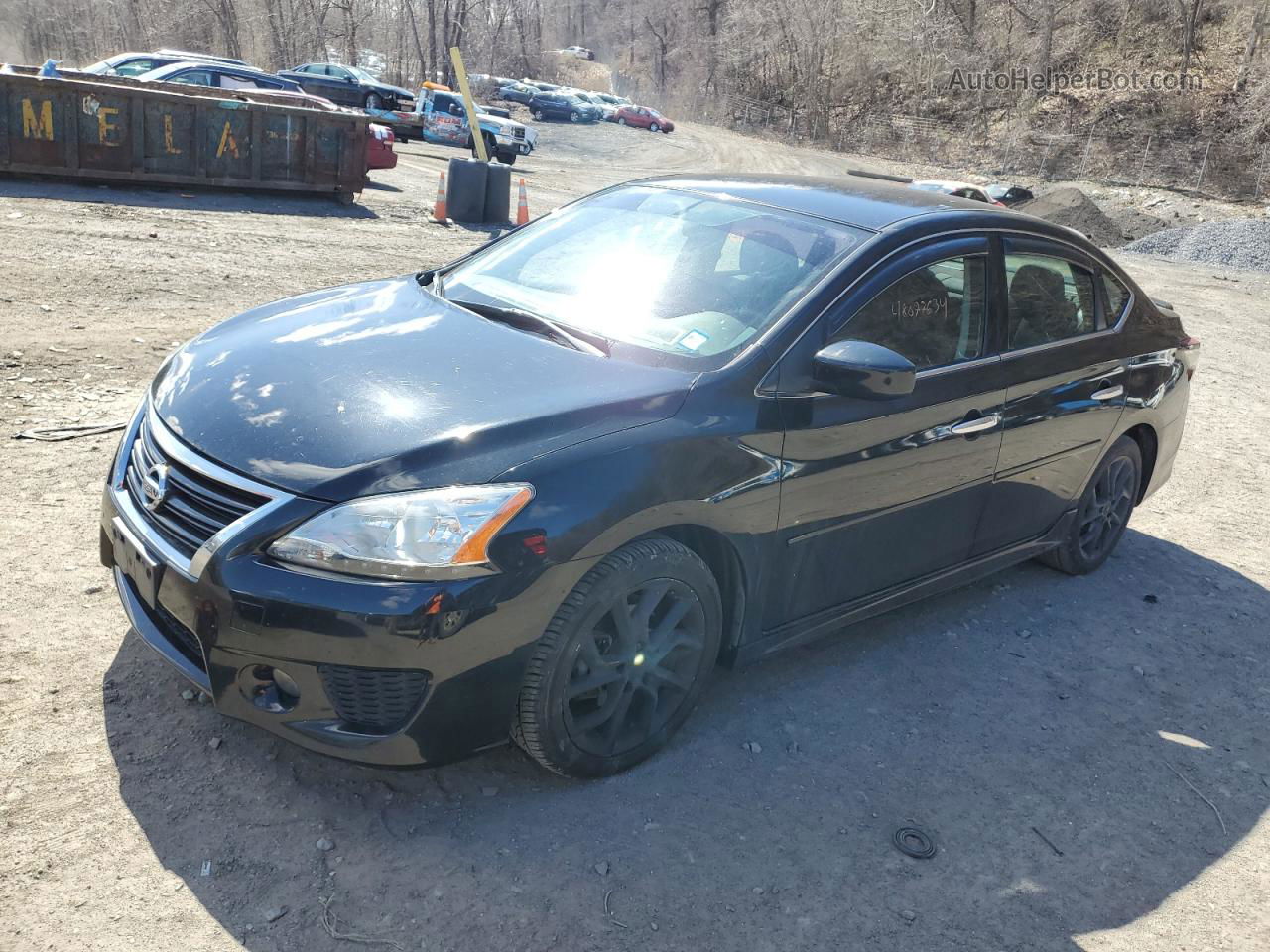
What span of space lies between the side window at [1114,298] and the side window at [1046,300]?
15 centimetres

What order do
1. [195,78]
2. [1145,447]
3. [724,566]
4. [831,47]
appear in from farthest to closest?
[831,47] < [195,78] < [1145,447] < [724,566]

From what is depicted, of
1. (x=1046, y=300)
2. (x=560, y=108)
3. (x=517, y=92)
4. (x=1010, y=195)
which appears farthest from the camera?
(x=517, y=92)

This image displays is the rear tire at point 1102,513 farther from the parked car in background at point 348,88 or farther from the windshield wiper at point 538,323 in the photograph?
the parked car in background at point 348,88

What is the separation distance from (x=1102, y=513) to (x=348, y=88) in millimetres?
29751

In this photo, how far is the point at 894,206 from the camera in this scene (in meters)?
4.20

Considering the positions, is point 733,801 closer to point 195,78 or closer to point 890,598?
point 890,598

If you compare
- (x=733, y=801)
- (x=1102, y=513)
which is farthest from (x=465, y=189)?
(x=733, y=801)

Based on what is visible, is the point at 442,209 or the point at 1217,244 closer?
the point at 442,209

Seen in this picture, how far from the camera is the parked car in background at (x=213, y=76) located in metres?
17.7

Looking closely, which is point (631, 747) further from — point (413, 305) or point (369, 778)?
point (413, 305)

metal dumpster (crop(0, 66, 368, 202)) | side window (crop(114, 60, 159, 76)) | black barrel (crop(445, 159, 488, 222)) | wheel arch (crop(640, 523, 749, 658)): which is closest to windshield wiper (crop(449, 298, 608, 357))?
wheel arch (crop(640, 523, 749, 658))

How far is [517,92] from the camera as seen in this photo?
50375mm

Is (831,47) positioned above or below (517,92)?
above

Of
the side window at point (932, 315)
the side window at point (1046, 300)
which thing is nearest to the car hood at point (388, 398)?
the side window at point (932, 315)
